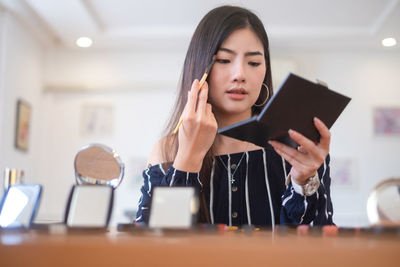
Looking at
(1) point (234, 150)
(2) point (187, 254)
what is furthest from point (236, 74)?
(2) point (187, 254)

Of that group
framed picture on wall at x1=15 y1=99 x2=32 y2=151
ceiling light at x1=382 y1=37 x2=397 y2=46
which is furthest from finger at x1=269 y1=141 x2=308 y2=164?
ceiling light at x1=382 y1=37 x2=397 y2=46

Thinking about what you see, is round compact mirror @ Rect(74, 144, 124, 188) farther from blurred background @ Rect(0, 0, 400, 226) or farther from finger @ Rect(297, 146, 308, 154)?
blurred background @ Rect(0, 0, 400, 226)

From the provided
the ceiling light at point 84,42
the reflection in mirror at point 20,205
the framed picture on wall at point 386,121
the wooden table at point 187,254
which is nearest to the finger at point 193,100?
the reflection in mirror at point 20,205

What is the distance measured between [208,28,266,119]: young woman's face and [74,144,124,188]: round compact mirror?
1.71 feet

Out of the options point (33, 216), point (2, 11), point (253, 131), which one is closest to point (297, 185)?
point (253, 131)

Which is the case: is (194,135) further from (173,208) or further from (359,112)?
(359,112)

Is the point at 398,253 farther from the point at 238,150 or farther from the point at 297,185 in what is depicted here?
the point at 238,150

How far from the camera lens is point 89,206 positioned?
2.24 ft

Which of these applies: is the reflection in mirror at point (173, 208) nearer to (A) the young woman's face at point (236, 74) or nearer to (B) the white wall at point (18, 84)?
(A) the young woman's face at point (236, 74)

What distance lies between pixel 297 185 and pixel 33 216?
0.59 m

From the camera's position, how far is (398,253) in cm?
47

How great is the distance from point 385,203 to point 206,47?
79 cm

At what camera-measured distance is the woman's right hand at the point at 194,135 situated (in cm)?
108

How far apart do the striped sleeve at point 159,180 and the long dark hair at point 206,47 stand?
0.13 meters
